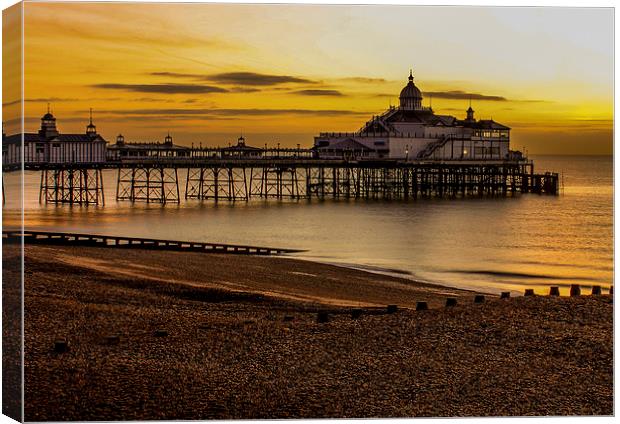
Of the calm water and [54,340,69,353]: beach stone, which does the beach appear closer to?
[54,340,69,353]: beach stone

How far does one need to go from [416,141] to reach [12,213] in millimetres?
35399

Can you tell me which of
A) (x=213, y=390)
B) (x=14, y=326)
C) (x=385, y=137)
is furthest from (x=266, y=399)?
(x=385, y=137)

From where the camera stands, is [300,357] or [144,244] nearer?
[300,357]

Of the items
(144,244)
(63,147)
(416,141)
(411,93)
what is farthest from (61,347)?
(416,141)

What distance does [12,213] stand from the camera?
9.09 meters

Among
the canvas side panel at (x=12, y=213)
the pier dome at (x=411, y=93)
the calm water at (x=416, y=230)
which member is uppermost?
the pier dome at (x=411, y=93)

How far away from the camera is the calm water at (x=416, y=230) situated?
16.0m

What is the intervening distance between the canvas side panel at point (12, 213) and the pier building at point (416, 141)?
29.5m

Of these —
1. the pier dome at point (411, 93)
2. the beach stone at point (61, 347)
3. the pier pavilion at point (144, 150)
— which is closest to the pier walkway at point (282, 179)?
the pier pavilion at point (144, 150)

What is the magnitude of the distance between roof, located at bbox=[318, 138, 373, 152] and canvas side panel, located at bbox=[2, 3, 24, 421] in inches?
1193

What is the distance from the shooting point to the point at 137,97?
13.2 m

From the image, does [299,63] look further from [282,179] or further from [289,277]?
[282,179]

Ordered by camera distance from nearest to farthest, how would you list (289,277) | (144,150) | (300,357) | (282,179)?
(300,357) < (289,277) < (144,150) < (282,179)

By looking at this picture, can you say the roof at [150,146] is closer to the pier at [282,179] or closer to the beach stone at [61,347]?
the pier at [282,179]
